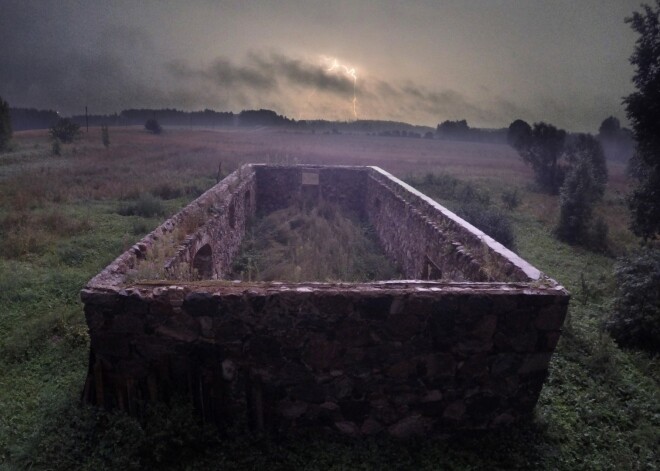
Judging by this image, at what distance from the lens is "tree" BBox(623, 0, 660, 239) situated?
11633 mm

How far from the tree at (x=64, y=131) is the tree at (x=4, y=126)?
5.59 meters

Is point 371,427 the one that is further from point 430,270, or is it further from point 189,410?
point 430,270

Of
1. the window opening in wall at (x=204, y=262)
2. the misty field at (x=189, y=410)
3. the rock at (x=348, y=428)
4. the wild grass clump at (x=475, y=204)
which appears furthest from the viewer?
the wild grass clump at (x=475, y=204)

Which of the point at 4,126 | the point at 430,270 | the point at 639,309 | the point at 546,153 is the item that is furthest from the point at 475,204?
the point at 4,126

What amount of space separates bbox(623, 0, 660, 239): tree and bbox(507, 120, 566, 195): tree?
577 inches

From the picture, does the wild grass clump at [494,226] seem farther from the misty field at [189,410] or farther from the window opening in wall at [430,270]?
the window opening in wall at [430,270]

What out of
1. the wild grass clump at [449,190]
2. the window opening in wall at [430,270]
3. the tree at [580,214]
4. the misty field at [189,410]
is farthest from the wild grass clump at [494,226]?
the wild grass clump at [449,190]

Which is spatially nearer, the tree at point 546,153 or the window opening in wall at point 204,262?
the window opening in wall at point 204,262

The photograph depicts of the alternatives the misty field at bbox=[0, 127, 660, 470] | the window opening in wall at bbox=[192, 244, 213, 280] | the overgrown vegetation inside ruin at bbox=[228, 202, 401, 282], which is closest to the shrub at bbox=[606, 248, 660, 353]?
the misty field at bbox=[0, 127, 660, 470]

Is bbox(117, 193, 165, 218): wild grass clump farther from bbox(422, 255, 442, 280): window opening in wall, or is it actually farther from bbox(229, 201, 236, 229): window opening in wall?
bbox(422, 255, 442, 280): window opening in wall

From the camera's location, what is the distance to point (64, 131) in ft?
126

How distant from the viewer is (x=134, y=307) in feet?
13.2

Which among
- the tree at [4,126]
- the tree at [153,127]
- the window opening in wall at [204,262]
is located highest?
the tree at [153,127]

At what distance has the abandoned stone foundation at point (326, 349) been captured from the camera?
4059mm
